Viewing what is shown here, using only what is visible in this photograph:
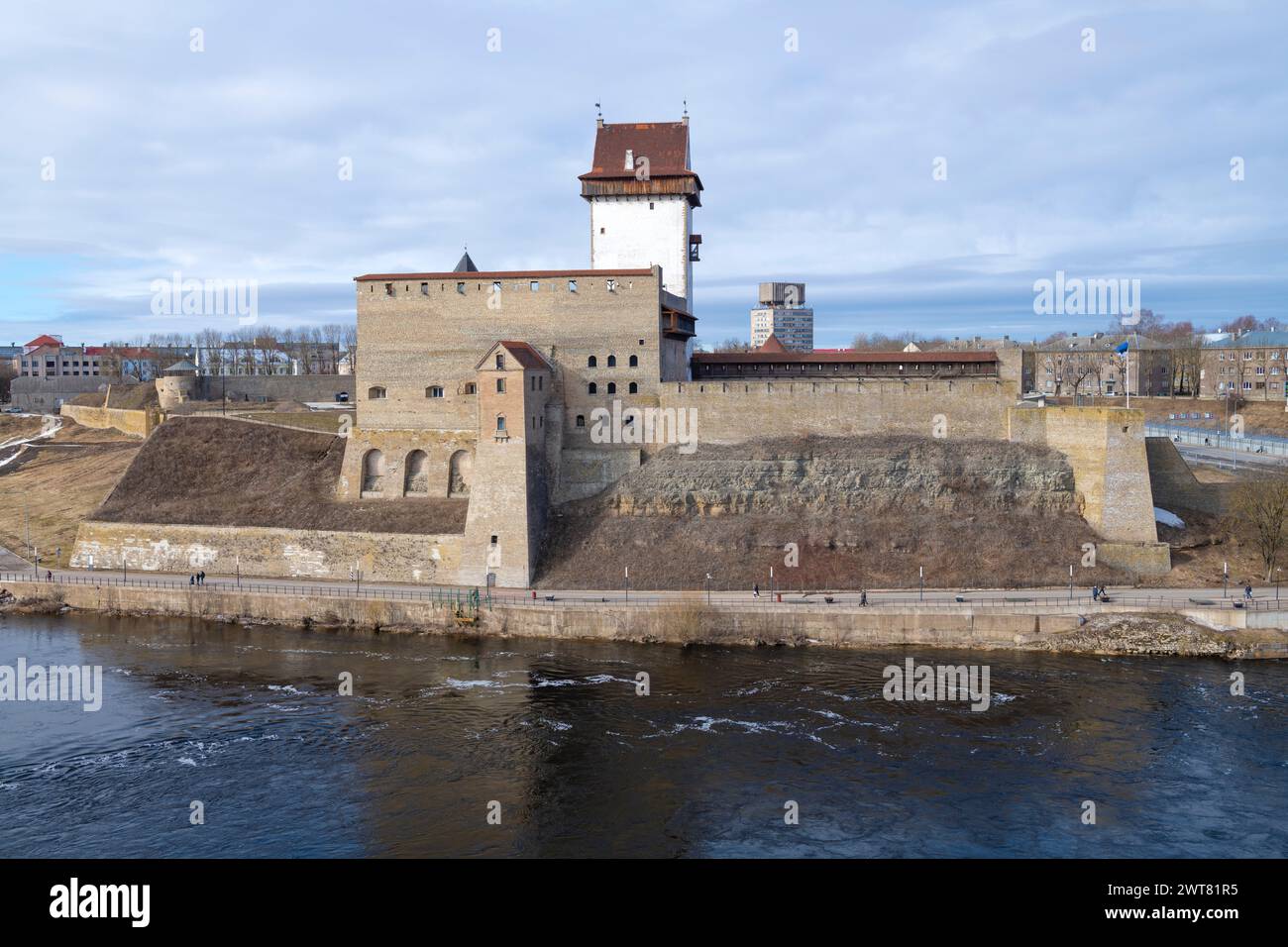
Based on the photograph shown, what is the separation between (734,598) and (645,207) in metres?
21.8

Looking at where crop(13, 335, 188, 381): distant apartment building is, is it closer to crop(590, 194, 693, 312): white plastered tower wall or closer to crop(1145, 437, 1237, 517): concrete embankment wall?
crop(590, 194, 693, 312): white plastered tower wall

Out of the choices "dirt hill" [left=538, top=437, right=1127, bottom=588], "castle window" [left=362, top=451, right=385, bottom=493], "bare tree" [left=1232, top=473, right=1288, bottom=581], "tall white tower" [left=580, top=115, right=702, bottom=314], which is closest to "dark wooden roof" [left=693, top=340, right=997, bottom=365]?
"tall white tower" [left=580, top=115, right=702, bottom=314]

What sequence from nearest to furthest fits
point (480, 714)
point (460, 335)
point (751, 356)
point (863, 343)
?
point (480, 714)
point (460, 335)
point (751, 356)
point (863, 343)

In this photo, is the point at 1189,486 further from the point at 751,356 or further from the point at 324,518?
the point at 324,518

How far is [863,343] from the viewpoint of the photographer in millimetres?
139125

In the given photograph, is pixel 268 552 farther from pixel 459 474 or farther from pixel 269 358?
pixel 269 358

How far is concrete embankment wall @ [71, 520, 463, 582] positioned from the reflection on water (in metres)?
6.98

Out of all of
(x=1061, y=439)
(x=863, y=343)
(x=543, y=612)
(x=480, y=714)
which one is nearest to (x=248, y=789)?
(x=480, y=714)

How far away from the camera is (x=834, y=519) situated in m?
39.9

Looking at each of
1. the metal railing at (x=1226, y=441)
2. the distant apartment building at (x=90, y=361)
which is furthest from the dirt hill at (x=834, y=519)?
the distant apartment building at (x=90, y=361)

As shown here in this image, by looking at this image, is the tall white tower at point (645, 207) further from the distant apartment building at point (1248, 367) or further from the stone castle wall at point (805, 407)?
the distant apartment building at point (1248, 367)

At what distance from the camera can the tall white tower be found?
4912cm

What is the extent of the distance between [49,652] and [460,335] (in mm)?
19131

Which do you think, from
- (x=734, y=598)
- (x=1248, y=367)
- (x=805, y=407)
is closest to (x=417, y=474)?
(x=734, y=598)
